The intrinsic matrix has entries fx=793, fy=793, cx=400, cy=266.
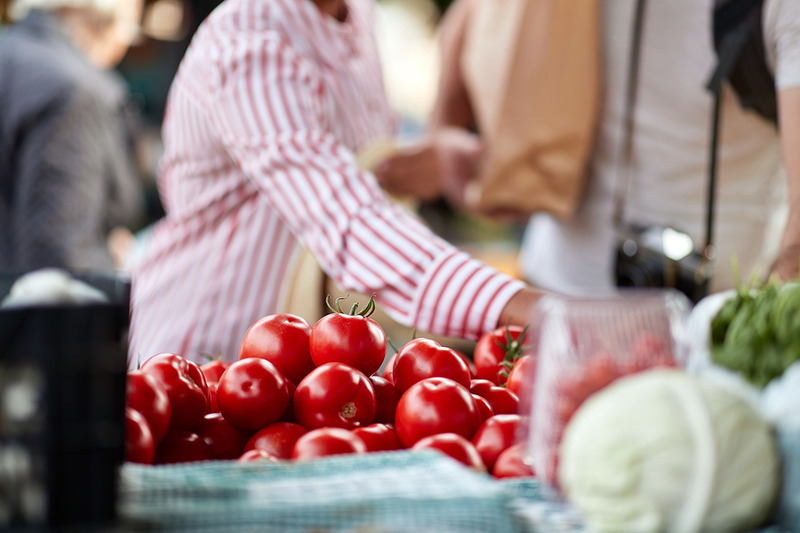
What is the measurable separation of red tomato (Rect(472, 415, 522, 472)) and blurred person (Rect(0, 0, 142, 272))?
2.26m

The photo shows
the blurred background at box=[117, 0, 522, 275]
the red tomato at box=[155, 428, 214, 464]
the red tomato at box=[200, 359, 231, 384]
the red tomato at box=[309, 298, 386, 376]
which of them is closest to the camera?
the red tomato at box=[155, 428, 214, 464]

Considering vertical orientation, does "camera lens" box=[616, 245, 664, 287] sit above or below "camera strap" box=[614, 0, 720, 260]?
below

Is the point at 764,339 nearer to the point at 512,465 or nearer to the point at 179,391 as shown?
the point at 512,465

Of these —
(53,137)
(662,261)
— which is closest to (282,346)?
(662,261)

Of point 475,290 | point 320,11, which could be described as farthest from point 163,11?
point 475,290

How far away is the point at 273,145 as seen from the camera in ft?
4.66

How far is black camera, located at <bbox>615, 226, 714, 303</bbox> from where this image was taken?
1.69 metres

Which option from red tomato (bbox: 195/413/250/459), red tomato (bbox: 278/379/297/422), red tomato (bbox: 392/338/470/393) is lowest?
red tomato (bbox: 195/413/250/459)

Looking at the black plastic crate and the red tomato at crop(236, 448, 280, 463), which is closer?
the black plastic crate

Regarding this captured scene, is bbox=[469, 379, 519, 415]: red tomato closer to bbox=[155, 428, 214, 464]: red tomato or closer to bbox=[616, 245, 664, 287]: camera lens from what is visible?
bbox=[155, 428, 214, 464]: red tomato

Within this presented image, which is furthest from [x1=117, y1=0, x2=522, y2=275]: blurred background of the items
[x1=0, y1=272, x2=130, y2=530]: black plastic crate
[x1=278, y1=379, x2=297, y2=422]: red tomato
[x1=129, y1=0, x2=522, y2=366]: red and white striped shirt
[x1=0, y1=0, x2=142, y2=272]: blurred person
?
[x1=0, y1=272, x2=130, y2=530]: black plastic crate

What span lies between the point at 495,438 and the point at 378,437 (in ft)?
0.40

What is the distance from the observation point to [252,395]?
82 cm

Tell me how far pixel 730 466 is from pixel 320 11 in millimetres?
1408
